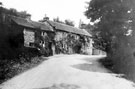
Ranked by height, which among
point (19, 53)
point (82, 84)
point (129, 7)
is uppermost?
point (129, 7)

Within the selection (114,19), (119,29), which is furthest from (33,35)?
(119,29)

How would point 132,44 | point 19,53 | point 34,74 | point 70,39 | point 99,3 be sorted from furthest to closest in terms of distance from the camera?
1. point 70,39
2. point 99,3
3. point 19,53
4. point 132,44
5. point 34,74

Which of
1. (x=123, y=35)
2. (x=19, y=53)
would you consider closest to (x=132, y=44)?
(x=123, y=35)

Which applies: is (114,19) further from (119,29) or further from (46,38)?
(46,38)

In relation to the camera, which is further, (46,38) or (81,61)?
(46,38)

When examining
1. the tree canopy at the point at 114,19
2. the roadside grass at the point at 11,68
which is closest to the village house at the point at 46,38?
the roadside grass at the point at 11,68

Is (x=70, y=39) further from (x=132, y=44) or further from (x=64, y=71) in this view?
(x=64, y=71)

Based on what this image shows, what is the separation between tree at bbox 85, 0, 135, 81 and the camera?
20.3 metres

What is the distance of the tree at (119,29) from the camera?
20.3 meters

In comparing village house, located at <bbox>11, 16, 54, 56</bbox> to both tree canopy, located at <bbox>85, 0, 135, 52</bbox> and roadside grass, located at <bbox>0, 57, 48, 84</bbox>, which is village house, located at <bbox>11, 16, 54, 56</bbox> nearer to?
roadside grass, located at <bbox>0, 57, 48, 84</bbox>

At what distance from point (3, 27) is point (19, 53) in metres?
3.89

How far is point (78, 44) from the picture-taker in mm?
45219

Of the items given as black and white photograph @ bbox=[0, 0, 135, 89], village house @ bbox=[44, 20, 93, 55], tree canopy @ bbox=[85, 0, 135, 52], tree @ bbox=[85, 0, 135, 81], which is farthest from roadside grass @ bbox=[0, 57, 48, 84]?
village house @ bbox=[44, 20, 93, 55]

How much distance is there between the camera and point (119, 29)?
2212 cm
